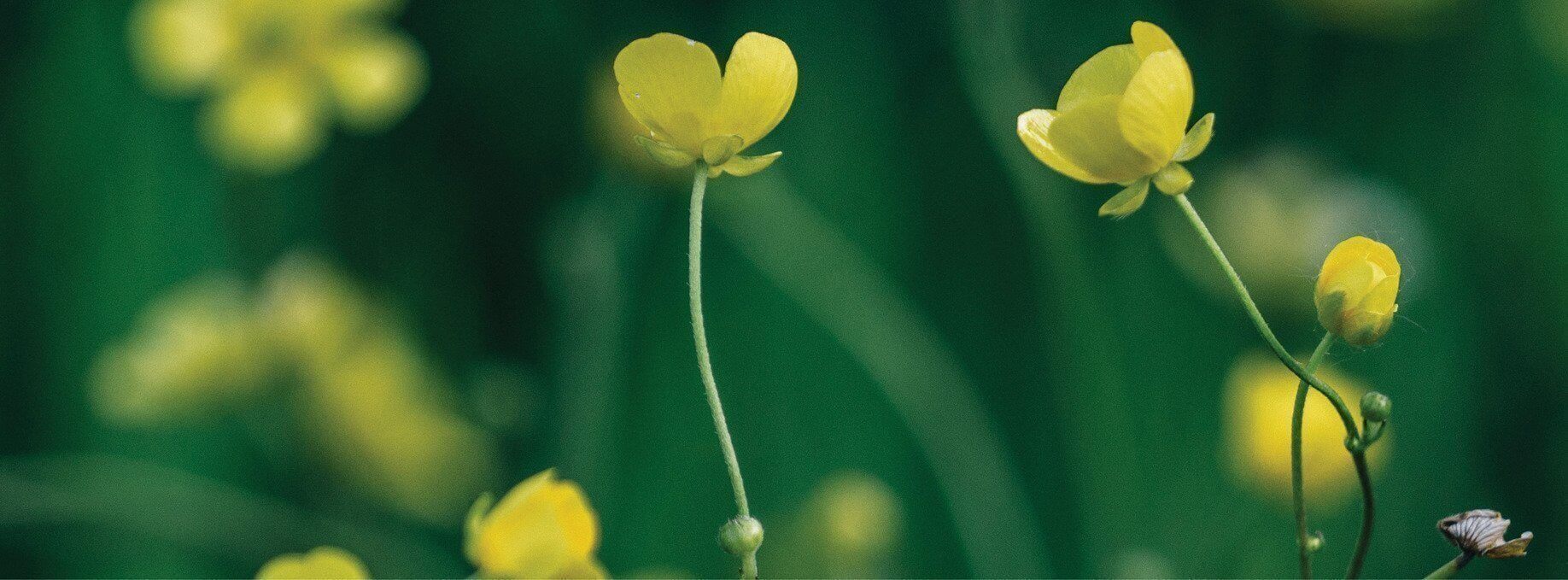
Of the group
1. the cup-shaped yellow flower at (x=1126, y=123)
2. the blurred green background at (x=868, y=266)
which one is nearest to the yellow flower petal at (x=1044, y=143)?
the cup-shaped yellow flower at (x=1126, y=123)

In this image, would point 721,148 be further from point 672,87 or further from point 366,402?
point 366,402

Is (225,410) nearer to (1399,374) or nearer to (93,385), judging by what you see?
(93,385)

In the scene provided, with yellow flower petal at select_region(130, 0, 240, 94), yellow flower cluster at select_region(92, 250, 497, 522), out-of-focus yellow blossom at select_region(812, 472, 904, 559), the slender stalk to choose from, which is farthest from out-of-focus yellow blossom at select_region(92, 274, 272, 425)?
the slender stalk


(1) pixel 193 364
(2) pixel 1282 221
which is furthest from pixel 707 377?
(2) pixel 1282 221

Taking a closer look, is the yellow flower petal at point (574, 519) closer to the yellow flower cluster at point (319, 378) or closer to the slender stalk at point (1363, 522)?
the slender stalk at point (1363, 522)

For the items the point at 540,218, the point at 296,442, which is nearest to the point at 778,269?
the point at 540,218

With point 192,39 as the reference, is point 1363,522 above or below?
below

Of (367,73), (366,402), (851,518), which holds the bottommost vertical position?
(851,518)
